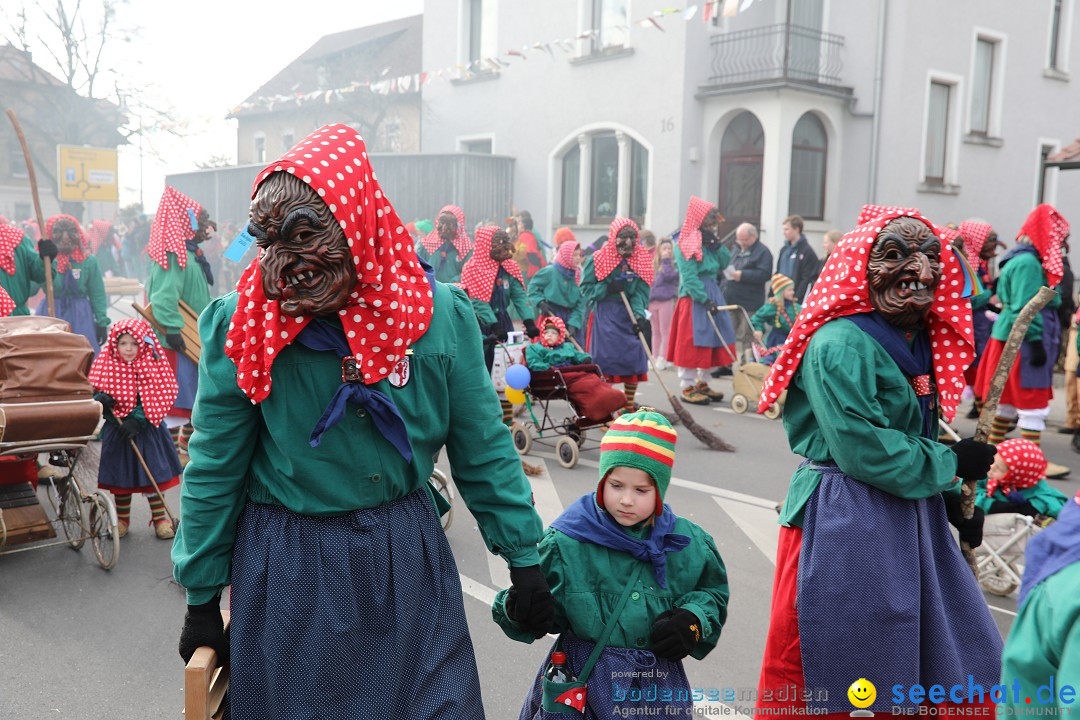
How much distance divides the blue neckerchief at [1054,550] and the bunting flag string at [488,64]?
1446 cm

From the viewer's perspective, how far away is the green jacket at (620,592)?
270 centimetres

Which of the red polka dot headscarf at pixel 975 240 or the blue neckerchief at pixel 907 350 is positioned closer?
the blue neckerchief at pixel 907 350

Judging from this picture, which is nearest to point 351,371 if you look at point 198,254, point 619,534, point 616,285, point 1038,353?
point 619,534

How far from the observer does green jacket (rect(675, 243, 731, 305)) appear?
36.7 ft

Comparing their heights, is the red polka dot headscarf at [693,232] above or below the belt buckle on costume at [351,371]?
above

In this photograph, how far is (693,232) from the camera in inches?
441

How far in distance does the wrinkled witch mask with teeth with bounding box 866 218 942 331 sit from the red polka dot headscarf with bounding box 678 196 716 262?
830 cm

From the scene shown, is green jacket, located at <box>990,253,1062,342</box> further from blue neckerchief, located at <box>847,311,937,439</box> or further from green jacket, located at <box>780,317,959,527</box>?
green jacket, located at <box>780,317,959,527</box>

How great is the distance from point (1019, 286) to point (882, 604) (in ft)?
19.6

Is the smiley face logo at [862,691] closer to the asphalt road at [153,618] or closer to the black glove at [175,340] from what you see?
the asphalt road at [153,618]

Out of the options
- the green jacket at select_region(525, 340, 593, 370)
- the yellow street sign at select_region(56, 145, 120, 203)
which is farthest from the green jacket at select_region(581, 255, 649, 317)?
the yellow street sign at select_region(56, 145, 120, 203)

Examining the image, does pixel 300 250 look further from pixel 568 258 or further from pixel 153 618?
pixel 568 258

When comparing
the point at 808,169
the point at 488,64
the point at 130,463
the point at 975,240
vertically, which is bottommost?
the point at 130,463

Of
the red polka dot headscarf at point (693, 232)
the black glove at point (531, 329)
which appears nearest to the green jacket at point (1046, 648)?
the black glove at point (531, 329)
